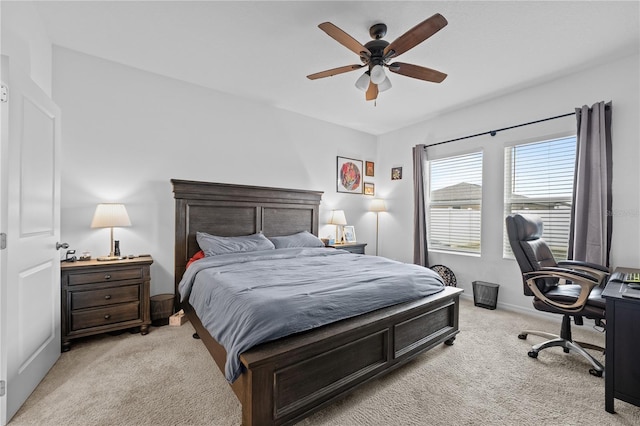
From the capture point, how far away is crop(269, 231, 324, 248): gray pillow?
12.6 feet

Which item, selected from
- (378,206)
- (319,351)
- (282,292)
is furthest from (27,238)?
(378,206)

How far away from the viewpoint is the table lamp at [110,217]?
2.72m

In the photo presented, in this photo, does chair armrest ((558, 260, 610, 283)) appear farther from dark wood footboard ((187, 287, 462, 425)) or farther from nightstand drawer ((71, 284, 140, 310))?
nightstand drawer ((71, 284, 140, 310))

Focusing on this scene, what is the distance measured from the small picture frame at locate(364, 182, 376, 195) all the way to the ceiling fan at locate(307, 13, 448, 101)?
2.84 metres

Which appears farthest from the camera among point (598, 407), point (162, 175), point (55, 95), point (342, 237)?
point (342, 237)

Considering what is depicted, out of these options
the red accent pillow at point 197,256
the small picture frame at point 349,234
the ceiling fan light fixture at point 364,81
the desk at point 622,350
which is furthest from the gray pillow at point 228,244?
the desk at point 622,350

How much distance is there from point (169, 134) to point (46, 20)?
133cm

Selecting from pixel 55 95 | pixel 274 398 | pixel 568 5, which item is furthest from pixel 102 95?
pixel 568 5

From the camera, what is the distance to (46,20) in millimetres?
2395

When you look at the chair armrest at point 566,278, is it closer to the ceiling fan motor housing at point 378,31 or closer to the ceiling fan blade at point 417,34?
the ceiling fan blade at point 417,34

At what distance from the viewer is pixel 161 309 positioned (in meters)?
2.98

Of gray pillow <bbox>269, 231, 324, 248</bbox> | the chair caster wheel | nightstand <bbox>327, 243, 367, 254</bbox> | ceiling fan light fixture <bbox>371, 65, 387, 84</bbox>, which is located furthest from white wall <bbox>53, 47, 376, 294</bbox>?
the chair caster wheel

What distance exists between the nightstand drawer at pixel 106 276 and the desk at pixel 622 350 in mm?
3725

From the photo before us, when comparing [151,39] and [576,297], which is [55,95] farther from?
[576,297]
